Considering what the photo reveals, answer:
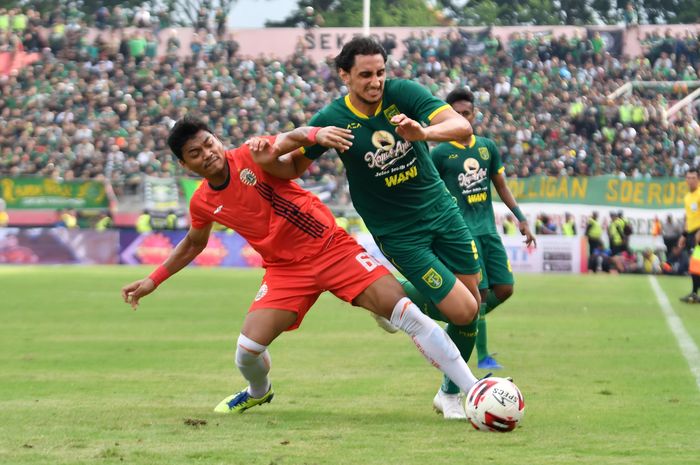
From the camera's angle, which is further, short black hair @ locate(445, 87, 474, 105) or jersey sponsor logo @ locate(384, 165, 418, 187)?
short black hair @ locate(445, 87, 474, 105)

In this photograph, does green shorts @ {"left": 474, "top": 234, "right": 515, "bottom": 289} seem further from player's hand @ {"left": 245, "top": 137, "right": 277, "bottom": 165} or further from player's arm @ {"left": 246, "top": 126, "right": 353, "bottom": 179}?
player's hand @ {"left": 245, "top": 137, "right": 277, "bottom": 165}

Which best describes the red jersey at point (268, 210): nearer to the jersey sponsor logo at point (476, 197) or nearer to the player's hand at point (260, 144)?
the player's hand at point (260, 144)

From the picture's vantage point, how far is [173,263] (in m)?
8.88

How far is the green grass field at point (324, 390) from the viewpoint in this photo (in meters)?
6.74

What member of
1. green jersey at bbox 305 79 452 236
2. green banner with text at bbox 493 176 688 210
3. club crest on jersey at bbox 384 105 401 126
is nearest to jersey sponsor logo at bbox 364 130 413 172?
green jersey at bbox 305 79 452 236

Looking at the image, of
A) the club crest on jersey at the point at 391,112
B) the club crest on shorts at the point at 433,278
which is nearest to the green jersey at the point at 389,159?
the club crest on jersey at the point at 391,112

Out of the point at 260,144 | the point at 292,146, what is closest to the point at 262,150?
the point at 260,144

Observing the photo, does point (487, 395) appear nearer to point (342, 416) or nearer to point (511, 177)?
point (342, 416)

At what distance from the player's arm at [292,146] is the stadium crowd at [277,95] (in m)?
28.4

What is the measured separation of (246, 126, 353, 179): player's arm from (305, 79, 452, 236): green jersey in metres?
0.16

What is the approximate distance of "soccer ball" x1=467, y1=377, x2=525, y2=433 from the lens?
24.1ft

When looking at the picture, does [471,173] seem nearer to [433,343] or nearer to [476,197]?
[476,197]

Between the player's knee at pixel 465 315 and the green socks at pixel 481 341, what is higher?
the player's knee at pixel 465 315

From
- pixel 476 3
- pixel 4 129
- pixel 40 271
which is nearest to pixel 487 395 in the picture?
pixel 40 271
